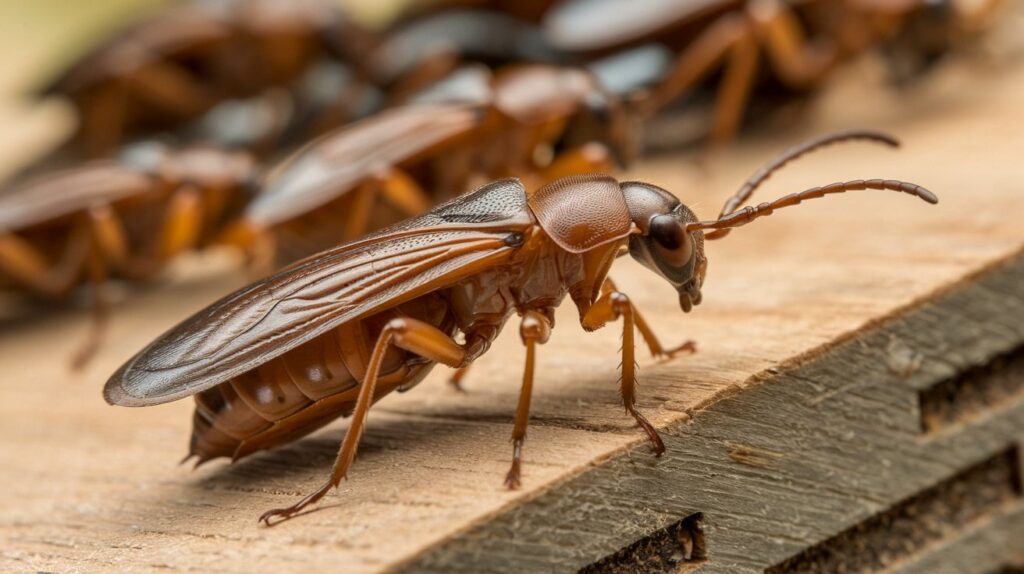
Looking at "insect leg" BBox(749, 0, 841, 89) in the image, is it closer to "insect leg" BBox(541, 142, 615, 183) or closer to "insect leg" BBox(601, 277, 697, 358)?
"insect leg" BBox(541, 142, 615, 183)

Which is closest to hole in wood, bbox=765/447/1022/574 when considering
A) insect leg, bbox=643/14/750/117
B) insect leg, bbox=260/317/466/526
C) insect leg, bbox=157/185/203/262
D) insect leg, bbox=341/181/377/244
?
insect leg, bbox=260/317/466/526

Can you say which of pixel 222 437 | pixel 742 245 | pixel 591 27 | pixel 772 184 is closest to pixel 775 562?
pixel 222 437

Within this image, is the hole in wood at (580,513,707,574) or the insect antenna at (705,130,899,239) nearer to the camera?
the hole in wood at (580,513,707,574)

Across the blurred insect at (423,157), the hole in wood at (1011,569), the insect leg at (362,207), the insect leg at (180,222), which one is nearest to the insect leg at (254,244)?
the blurred insect at (423,157)

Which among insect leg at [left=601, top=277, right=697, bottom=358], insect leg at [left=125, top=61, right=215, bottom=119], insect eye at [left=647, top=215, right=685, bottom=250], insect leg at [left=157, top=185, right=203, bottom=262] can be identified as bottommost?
insect leg at [left=601, top=277, right=697, bottom=358]

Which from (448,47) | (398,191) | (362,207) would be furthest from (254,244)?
(448,47)

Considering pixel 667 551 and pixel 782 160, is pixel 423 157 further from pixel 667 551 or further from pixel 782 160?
pixel 667 551
